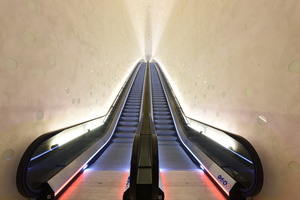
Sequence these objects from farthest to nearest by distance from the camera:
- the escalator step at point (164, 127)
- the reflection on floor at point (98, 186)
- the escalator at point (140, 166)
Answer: the escalator step at point (164, 127), the reflection on floor at point (98, 186), the escalator at point (140, 166)

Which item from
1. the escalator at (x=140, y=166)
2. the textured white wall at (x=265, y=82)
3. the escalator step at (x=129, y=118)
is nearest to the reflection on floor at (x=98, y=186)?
the escalator at (x=140, y=166)

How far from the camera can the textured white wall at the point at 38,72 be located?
1378 millimetres

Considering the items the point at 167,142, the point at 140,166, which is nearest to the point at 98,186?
the point at 140,166

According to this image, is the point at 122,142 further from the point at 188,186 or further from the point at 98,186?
the point at 188,186

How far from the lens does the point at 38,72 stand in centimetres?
177

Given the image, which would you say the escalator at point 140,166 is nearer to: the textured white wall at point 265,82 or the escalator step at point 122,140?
the escalator step at point 122,140

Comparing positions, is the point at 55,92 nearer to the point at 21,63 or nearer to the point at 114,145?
the point at 21,63

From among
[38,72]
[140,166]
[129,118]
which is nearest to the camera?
[38,72]

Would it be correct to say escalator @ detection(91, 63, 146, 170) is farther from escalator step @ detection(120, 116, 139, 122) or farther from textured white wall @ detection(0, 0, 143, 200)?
textured white wall @ detection(0, 0, 143, 200)

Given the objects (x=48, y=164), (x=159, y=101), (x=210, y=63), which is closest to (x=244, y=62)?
(x=210, y=63)

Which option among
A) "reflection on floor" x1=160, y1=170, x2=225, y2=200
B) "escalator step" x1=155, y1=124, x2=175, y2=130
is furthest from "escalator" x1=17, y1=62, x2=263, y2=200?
"escalator step" x1=155, y1=124, x2=175, y2=130

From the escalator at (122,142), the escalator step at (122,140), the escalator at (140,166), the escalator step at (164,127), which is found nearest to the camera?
the escalator at (140,166)

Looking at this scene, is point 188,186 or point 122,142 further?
point 122,142

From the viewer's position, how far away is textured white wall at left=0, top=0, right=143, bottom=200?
1378mm
